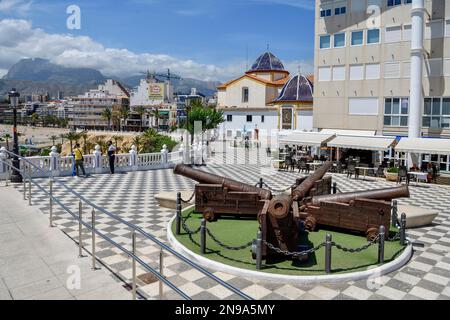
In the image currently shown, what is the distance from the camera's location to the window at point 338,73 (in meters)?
26.9

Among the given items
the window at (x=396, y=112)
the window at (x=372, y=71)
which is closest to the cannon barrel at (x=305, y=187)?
the window at (x=396, y=112)

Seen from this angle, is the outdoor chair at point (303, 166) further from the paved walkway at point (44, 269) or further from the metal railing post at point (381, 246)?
the paved walkway at point (44, 269)

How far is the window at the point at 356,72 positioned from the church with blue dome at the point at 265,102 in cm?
1624

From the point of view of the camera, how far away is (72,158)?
19.4m

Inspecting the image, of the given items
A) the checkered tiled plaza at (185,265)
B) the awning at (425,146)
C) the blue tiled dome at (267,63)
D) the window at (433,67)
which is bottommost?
the checkered tiled plaza at (185,265)

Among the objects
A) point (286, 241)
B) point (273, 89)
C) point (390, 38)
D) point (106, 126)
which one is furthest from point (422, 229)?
point (106, 126)

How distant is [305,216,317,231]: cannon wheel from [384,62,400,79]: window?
60.8ft

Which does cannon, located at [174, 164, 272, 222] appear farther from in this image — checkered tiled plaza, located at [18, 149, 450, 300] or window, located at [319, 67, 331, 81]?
window, located at [319, 67, 331, 81]

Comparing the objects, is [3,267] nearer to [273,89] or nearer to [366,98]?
[366,98]

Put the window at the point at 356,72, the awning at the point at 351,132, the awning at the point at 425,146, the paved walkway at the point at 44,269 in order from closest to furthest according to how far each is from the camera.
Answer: the paved walkway at the point at 44,269
the awning at the point at 425,146
the awning at the point at 351,132
the window at the point at 356,72

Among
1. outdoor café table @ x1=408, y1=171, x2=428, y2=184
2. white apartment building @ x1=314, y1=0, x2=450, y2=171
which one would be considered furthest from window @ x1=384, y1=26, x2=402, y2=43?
outdoor café table @ x1=408, y1=171, x2=428, y2=184

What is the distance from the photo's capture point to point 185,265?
25.2ft

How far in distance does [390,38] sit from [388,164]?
8283 millimetres

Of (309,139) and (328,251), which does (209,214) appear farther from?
(309,139)
